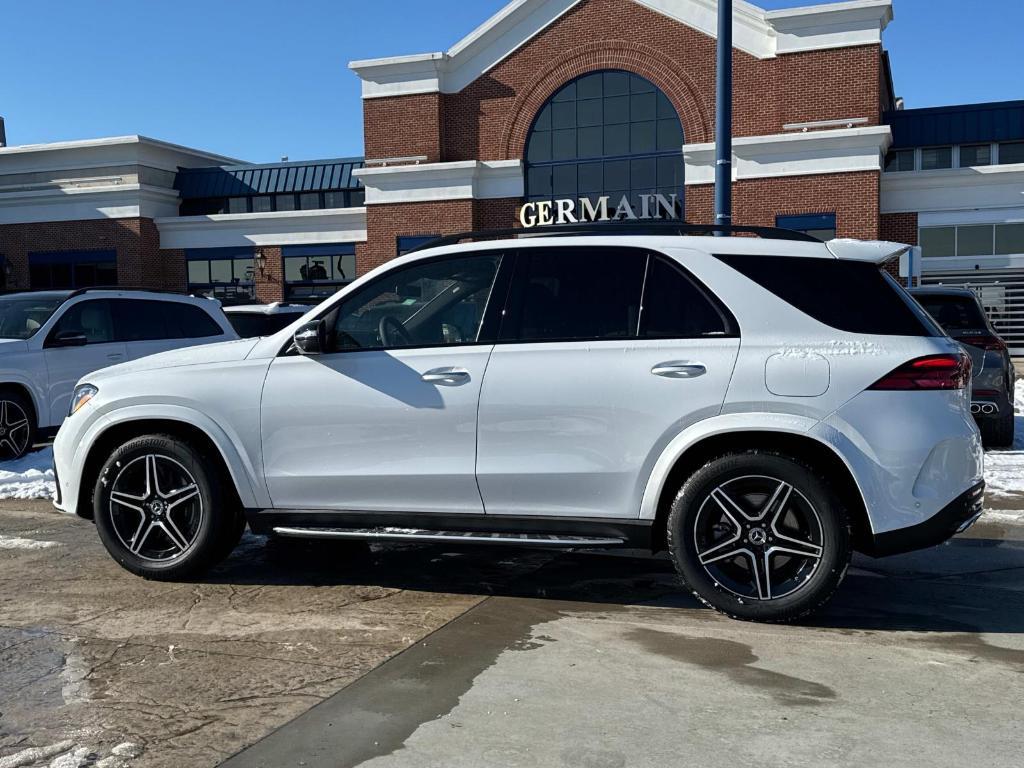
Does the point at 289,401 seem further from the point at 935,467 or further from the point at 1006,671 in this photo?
the point at 1006,671

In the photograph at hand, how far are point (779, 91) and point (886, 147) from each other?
3587 millimetres

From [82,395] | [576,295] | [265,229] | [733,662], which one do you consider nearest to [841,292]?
[576,295]

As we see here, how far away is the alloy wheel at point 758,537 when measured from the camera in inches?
177

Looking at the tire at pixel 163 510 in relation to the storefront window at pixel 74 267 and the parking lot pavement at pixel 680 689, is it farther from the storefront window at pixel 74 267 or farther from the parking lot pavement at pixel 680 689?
the storefront window at pixel 74 267

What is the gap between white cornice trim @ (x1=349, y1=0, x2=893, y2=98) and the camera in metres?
25.9

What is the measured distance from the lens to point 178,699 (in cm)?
372

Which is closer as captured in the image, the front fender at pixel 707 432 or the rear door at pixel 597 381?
the front fender at pixel 707 432

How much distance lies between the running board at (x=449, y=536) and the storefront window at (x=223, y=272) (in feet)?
99.3

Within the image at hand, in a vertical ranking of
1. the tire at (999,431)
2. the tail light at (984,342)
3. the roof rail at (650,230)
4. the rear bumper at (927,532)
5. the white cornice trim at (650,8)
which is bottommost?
the tire at (999,431)

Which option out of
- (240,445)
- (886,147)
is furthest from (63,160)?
(240,445)

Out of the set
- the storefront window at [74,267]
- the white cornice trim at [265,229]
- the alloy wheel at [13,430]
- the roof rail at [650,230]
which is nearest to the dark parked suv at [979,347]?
the roof rail at [650,230]

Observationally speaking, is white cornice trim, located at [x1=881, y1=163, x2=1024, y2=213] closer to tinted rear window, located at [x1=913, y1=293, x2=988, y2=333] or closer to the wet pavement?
tinted rear window, located at [x1=913, y1=293, x2=988, y2=333]

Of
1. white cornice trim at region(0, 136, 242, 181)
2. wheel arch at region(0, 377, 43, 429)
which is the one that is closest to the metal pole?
wheel arch at region(0, 377, 43, 429)

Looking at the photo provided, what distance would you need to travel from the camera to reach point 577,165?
96.0ft
